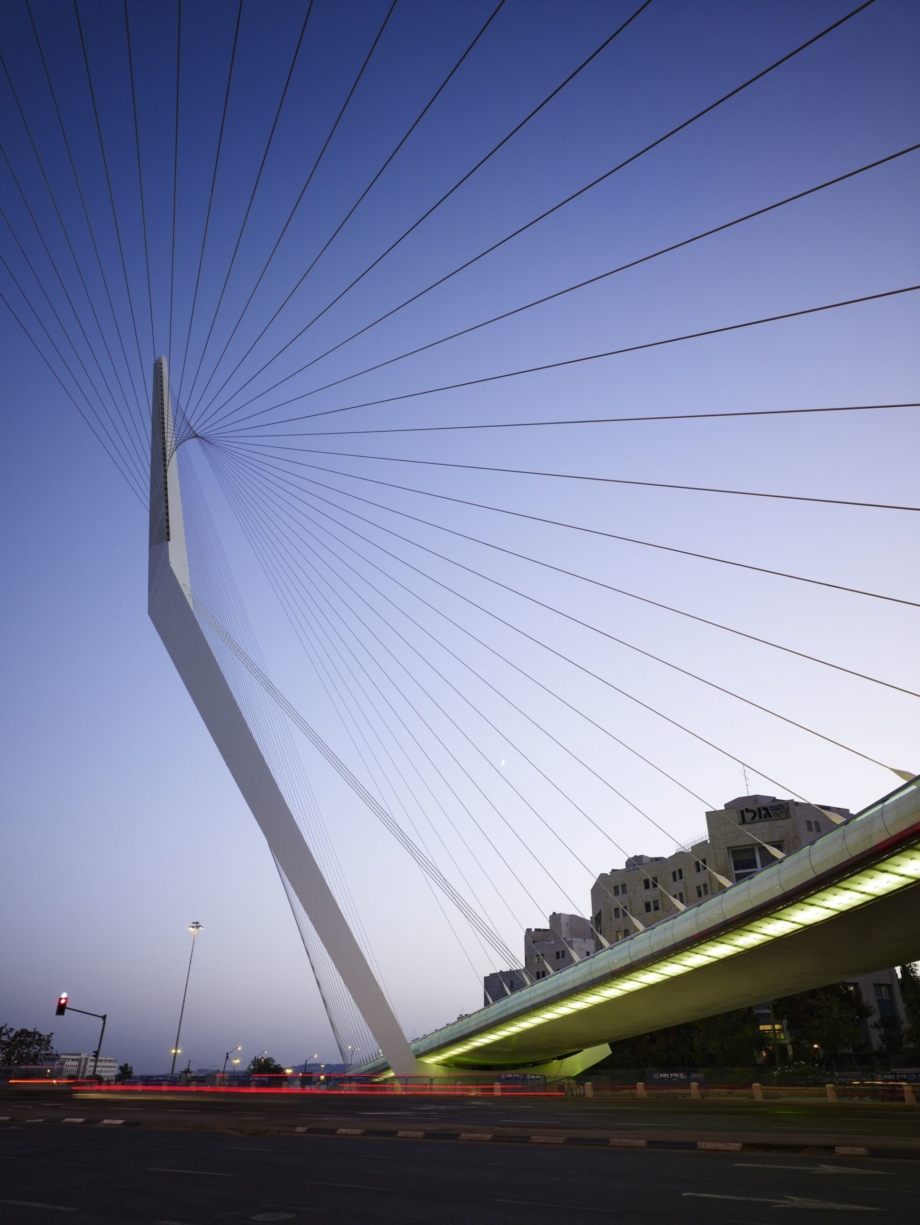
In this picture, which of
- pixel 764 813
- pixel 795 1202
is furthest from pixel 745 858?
pixel 795 1202

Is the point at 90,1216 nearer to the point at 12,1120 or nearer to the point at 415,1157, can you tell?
the point at 415,1157

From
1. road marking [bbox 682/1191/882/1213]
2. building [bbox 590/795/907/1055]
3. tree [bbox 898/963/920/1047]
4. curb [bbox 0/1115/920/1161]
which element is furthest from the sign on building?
road marking [bbox 682/1191/882/1213]

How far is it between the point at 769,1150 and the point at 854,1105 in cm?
1951

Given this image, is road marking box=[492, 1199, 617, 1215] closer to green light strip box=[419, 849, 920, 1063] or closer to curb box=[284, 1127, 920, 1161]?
curb box=[284, 1127, 920, 1161]

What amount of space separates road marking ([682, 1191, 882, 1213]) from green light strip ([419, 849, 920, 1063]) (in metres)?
16.7

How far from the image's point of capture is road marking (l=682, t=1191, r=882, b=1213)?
768 cm

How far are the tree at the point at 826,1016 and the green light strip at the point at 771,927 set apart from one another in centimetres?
1576

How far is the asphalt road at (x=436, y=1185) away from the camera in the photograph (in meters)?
7.89

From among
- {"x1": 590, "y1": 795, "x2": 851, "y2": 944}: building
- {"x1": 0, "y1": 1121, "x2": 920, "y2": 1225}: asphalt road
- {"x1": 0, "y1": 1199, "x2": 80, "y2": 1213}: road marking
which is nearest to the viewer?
{"x1": 0, "y1": 1121, "x2": 920, "y2": 1225}: asphalt road

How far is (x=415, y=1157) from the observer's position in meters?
12.6

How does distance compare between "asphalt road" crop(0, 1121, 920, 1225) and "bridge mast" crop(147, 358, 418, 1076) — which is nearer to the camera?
"asphalt road" crop(0, 1121, 920, 1225)

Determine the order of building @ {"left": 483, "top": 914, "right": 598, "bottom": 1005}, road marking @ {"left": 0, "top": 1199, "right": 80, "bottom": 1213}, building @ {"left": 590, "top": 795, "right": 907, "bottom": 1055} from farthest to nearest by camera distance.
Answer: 1. building @ {"left": 483, "top": 914, "right": 598, "bottom": 1005}
2. building @ {"left": 590, "top": 795, "right": 907, "bottom": 1055}
3. road marking @ {"left": 0, "top": 1199, "right": 80, "bottom": 1213}

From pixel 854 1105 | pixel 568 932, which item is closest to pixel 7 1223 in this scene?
pixel 854 1105

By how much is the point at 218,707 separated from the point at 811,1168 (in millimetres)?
25675
